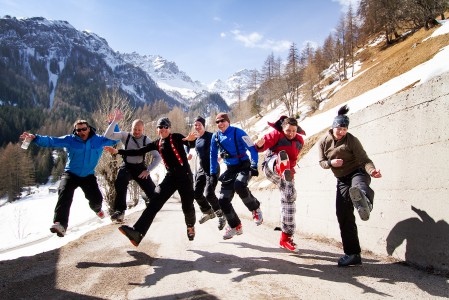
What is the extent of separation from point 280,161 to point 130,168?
3.58 m

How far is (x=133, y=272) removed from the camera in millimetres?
4098

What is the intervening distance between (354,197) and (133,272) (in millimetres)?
3156

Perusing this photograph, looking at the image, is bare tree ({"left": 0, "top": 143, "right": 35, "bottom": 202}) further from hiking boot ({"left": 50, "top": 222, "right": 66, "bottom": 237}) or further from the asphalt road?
the asphalt road

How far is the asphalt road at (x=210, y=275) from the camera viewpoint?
10.2 ft

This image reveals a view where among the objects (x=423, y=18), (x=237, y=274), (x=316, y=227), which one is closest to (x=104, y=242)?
(x=237, y=274)

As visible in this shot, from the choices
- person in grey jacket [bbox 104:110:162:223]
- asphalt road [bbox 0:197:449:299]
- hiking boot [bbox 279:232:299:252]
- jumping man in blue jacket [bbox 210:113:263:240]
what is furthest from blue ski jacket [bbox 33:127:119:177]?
hiking boot [bbox 279:232:299:252]

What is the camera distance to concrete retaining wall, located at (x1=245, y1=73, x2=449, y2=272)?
346 centimetres

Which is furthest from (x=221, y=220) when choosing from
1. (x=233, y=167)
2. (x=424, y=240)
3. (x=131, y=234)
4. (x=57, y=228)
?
(x=424, y=240)

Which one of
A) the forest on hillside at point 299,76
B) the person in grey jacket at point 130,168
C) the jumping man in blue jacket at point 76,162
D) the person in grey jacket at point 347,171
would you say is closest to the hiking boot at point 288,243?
the person in grey jacket at point 347,171

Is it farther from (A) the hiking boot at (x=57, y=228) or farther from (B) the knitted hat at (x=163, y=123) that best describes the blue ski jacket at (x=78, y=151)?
(B) the knitted hat at (x=163, y=123)

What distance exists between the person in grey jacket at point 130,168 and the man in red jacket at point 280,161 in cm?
247

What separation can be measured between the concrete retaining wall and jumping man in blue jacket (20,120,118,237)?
501 cm

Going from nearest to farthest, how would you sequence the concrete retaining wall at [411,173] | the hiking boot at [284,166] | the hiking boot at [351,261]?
1. the concrete retaining wall at [411,173]
2. the hiking boot at [351,261]
3. the hiking boot at [284,166]

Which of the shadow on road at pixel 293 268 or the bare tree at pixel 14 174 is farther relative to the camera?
the bare tree at pixel 14 174
